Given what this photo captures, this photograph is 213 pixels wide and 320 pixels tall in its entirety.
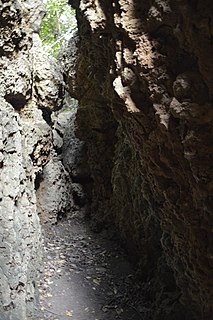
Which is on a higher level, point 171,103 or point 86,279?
point 171,103

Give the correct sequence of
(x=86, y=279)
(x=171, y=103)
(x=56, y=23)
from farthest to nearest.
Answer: (x=56, y=23)
(x=86, y=279)
(x=171, y=103)

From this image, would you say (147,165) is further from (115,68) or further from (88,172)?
(88,172)

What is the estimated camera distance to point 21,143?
282 inches

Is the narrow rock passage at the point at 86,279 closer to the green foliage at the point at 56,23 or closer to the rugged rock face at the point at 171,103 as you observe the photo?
the rugged rock face at the point at 171,103

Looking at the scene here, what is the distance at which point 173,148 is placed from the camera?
3.58 metres

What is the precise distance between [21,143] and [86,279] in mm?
3242

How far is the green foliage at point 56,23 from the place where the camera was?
52.9 feet

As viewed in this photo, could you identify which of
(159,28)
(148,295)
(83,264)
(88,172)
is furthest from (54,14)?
(159,28)

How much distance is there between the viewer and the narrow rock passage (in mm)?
6777

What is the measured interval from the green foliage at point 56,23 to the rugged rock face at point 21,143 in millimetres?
6331

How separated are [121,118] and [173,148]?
1.26 m

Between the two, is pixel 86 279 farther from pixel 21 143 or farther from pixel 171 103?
pixel 171 103

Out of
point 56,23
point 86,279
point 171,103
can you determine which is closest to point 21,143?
point 86,279

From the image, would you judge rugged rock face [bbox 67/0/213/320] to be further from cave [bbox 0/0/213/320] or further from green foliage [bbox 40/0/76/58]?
green foliage [bbox 40/0/76/58]
